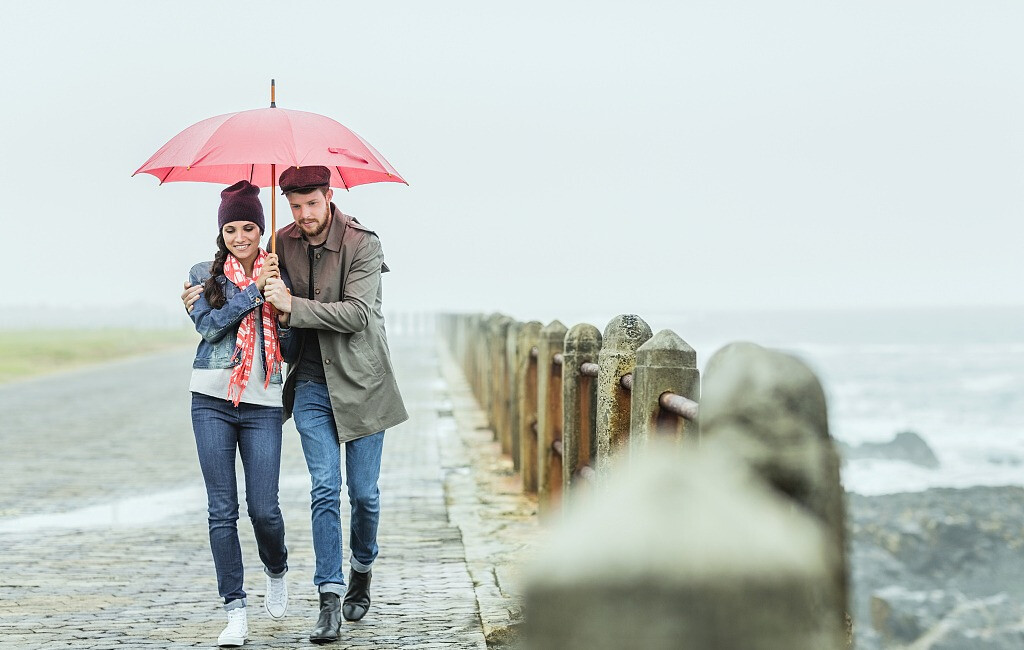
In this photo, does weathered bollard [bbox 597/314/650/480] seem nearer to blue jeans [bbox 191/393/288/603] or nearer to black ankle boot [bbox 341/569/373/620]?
black ankle boot [bbox 341/569/373/620]

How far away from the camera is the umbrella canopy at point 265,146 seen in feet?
16.7

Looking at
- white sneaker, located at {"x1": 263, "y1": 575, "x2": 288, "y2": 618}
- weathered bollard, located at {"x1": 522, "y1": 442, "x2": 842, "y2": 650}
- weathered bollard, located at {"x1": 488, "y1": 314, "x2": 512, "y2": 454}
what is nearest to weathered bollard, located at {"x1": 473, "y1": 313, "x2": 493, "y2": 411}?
weathered bollard, located at {"x1": 488, "y1": 314, "x2": 512, "y2": 454}

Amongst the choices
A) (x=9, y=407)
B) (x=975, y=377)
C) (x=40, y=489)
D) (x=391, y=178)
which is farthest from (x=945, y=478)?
(x=975, y=377)

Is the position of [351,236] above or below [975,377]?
above

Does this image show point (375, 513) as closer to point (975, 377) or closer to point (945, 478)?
point (945, 478)

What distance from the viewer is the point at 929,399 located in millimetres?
55250

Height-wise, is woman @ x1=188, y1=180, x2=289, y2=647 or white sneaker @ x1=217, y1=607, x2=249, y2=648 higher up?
woman @ x1=188, y1=180, x2=289, y2=647

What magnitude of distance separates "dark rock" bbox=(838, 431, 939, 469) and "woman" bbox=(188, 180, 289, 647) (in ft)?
96.9

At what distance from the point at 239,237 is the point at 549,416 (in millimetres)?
3642

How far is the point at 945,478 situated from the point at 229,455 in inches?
1162

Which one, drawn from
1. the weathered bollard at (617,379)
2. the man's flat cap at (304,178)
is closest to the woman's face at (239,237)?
the man's flat cap at (304,178)

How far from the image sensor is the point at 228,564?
197 inches

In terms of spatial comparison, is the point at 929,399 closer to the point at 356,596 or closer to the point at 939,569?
the point at 939,569

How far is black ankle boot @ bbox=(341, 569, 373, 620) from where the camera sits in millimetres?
5449
